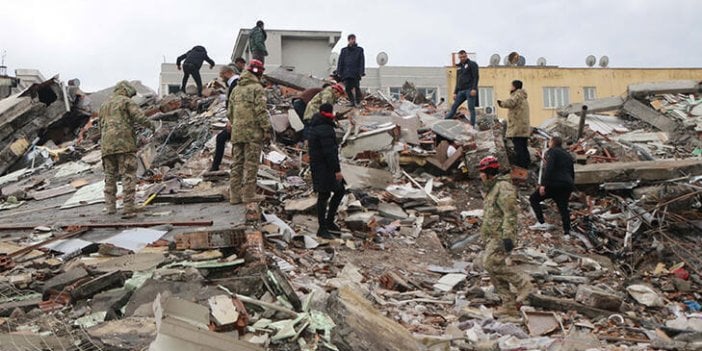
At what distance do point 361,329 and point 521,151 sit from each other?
7.42m

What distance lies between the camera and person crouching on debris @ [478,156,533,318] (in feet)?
21.0

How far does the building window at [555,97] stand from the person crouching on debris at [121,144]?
28559 mm

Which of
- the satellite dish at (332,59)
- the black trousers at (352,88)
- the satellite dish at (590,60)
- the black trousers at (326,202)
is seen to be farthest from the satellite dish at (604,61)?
the black trousers at (326,202)

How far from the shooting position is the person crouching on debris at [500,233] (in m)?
6.39

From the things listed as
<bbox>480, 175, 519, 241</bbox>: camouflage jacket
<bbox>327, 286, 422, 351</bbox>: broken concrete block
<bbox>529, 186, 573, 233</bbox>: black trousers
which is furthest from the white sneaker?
<bbox>327, 286, 422, 351</bbox>: broken concrete block

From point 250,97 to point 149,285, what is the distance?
328 centimetres

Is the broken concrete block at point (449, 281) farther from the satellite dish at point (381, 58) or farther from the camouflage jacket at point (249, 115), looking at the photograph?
the satellite dish at point (381, 58)

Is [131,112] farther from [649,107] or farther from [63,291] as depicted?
[649,107]

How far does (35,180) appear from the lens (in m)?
11.5

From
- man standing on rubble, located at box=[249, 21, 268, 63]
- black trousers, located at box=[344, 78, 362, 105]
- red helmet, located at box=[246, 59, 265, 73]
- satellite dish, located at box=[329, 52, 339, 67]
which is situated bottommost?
red helmet, located at box=[246, 59, 265, 73]

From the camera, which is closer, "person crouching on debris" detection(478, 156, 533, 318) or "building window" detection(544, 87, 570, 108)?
→ "person crouching on debris" detection(478, 156, 533, 318)

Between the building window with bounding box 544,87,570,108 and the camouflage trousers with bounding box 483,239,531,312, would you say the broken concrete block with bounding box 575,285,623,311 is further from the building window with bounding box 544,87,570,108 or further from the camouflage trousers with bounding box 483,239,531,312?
the building window with bounding box 544,87,570,108

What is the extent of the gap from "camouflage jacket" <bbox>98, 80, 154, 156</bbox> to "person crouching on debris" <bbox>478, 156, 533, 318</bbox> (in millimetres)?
4314

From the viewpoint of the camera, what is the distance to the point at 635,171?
10398mm
